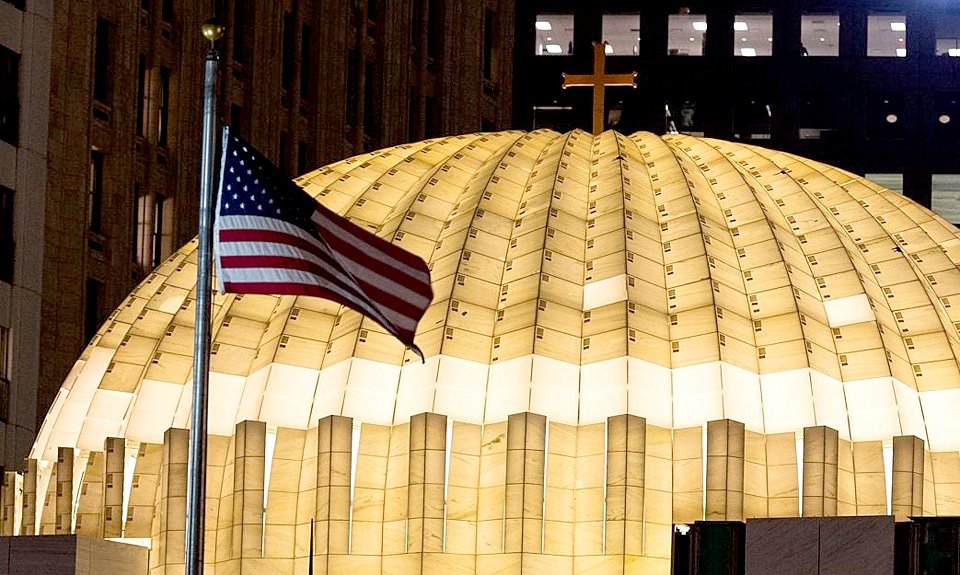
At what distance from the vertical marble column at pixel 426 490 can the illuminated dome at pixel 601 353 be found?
111mm

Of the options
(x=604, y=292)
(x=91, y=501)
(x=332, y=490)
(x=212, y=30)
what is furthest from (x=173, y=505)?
(x=212, y=30)

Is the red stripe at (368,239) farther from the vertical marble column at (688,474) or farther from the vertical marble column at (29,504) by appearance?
the vertical marble column at (29,504)

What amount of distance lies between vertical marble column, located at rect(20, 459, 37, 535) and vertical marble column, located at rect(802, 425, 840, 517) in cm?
1327

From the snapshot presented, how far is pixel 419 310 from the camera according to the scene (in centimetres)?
2869

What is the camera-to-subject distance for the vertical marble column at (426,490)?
1537 inches

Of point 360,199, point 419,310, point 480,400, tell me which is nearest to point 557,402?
point 480,400

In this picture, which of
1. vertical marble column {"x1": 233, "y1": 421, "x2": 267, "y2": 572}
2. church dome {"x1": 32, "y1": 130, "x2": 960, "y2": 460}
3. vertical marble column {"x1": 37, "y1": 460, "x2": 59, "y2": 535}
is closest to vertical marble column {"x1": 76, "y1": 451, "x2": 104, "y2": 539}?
vertical marble column {"x1": 37, "y1": 460, "x2": 59, "y2": 535}

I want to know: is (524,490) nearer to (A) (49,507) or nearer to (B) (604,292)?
(B) (604,292)

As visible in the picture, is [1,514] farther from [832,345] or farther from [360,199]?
[832,345]

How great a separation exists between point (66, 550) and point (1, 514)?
910 cm

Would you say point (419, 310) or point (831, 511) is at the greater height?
point (419, 310)

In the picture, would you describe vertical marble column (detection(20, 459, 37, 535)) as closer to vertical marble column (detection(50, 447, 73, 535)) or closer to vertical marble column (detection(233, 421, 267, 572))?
vertical marble column (detection(50, 447, 73, 535))

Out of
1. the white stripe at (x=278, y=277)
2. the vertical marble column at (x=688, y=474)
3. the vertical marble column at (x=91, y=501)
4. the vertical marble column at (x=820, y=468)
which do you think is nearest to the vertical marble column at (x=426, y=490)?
the vertical marble column at (x=688, y=474)

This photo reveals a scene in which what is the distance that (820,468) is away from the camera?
1542 inches
